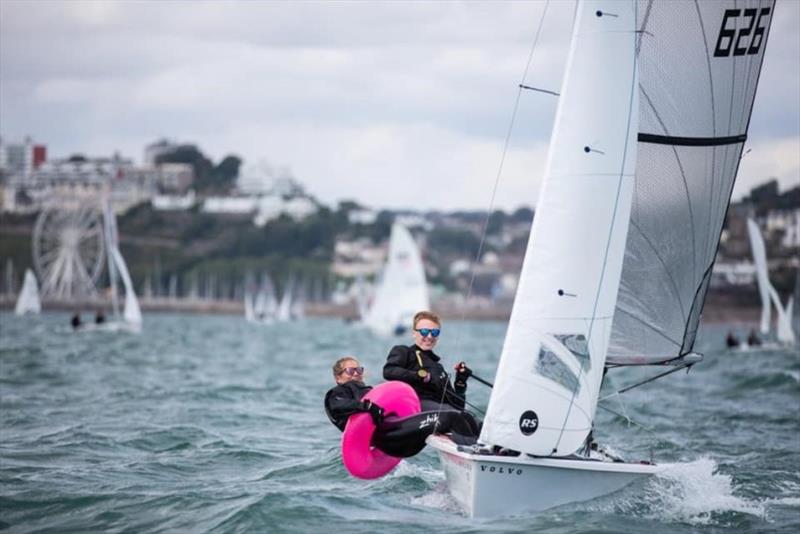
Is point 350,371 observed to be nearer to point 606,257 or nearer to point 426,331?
point 426,331

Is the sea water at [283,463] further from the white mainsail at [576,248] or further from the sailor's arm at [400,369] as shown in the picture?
the sailor's arm at [400,369]

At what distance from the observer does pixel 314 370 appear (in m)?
29.5

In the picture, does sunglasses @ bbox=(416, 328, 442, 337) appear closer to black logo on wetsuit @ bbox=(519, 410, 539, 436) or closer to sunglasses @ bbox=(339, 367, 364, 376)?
sunglasses @ bbox=(339, 367, 364, 376)

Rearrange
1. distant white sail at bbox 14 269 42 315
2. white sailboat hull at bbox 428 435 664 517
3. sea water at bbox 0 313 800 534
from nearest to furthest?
1. white sailboat hull at bbox 428 435 664 517
2. sea water at bbox 0 313 800 534
3. distant white sail at bbox 14 269 42 315

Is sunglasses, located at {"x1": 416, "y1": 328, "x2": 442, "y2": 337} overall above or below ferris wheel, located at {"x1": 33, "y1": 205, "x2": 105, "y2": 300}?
above

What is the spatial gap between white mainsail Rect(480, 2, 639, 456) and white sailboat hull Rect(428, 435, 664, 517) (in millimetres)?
139

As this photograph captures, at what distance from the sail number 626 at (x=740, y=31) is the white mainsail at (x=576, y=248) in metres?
1.28

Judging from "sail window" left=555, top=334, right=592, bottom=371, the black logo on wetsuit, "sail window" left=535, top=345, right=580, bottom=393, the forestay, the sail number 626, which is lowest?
the black logo on wetsuit

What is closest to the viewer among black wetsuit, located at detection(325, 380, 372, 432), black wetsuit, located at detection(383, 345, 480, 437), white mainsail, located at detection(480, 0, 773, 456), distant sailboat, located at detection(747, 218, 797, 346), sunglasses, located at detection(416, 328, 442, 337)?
white mainsail, located at detection(480, 0, 773, 456)

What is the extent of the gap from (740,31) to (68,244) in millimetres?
85725

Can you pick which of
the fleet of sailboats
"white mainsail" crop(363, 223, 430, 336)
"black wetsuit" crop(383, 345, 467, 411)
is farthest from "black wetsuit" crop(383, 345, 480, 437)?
"white mainsail" crop(363, 223, 430, 336)

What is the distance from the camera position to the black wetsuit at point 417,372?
10484 mm

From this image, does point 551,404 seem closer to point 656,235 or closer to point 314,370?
point 656,235

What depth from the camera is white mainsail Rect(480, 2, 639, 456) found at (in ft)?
30.8
